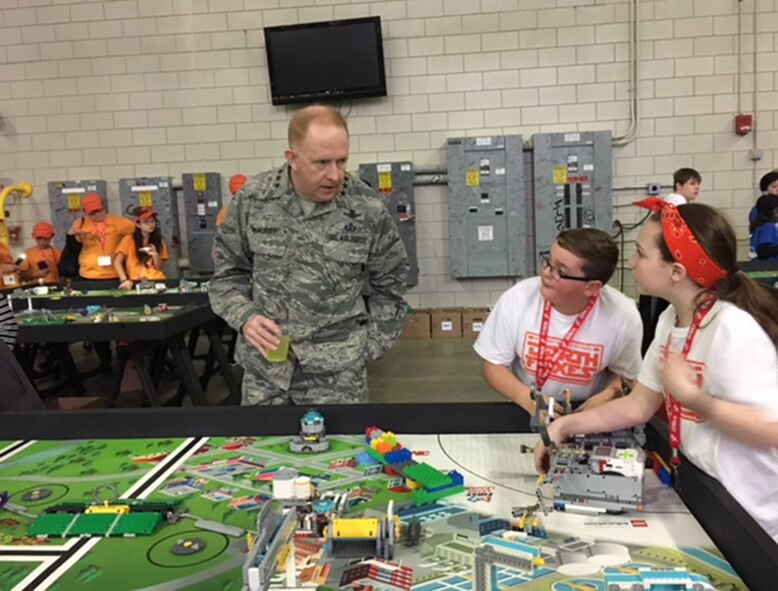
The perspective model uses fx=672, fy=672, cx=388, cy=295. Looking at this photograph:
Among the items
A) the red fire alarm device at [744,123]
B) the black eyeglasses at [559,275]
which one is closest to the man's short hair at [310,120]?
the black eyeglasses at [559,275]

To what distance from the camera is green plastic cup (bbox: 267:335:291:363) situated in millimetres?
1915

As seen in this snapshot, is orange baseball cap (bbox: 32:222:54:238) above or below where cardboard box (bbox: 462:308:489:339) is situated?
above

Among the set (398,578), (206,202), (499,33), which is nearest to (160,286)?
(206,202)

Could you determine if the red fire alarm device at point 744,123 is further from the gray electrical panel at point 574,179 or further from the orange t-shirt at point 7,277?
the orange t-shirt at point 7,277

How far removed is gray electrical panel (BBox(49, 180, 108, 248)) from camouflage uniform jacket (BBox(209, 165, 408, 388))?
18.4 ft

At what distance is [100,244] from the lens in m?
6.12

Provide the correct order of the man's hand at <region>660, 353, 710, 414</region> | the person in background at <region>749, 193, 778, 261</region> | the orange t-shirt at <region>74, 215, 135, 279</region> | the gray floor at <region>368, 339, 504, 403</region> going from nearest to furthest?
the man's hand at <region>660, 353, 710, 414</region> → the gray floor at <region>368, 339, 504, 403</region> → the person in background at <region>749, 193, 778, 261</region> → the orange t-shirt at <region>74, 215, 135, 279</region>

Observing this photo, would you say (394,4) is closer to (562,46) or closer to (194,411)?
(562,46)

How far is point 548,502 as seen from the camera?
1.35 m

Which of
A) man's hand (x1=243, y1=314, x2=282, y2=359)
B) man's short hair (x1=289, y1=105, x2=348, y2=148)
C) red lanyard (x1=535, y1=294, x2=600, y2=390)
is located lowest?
red lanyard (x1=535, y1=294, x2=600, y2=390)

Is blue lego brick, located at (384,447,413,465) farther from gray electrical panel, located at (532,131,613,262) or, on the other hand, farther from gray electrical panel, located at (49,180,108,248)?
gray electrical panel, located at (49,180,108,248)

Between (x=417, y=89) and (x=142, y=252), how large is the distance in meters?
3.08

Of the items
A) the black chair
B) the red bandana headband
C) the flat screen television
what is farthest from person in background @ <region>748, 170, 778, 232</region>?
the black chair

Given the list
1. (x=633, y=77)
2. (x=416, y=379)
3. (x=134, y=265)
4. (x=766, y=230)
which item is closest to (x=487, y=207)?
(x=633, y=77)
